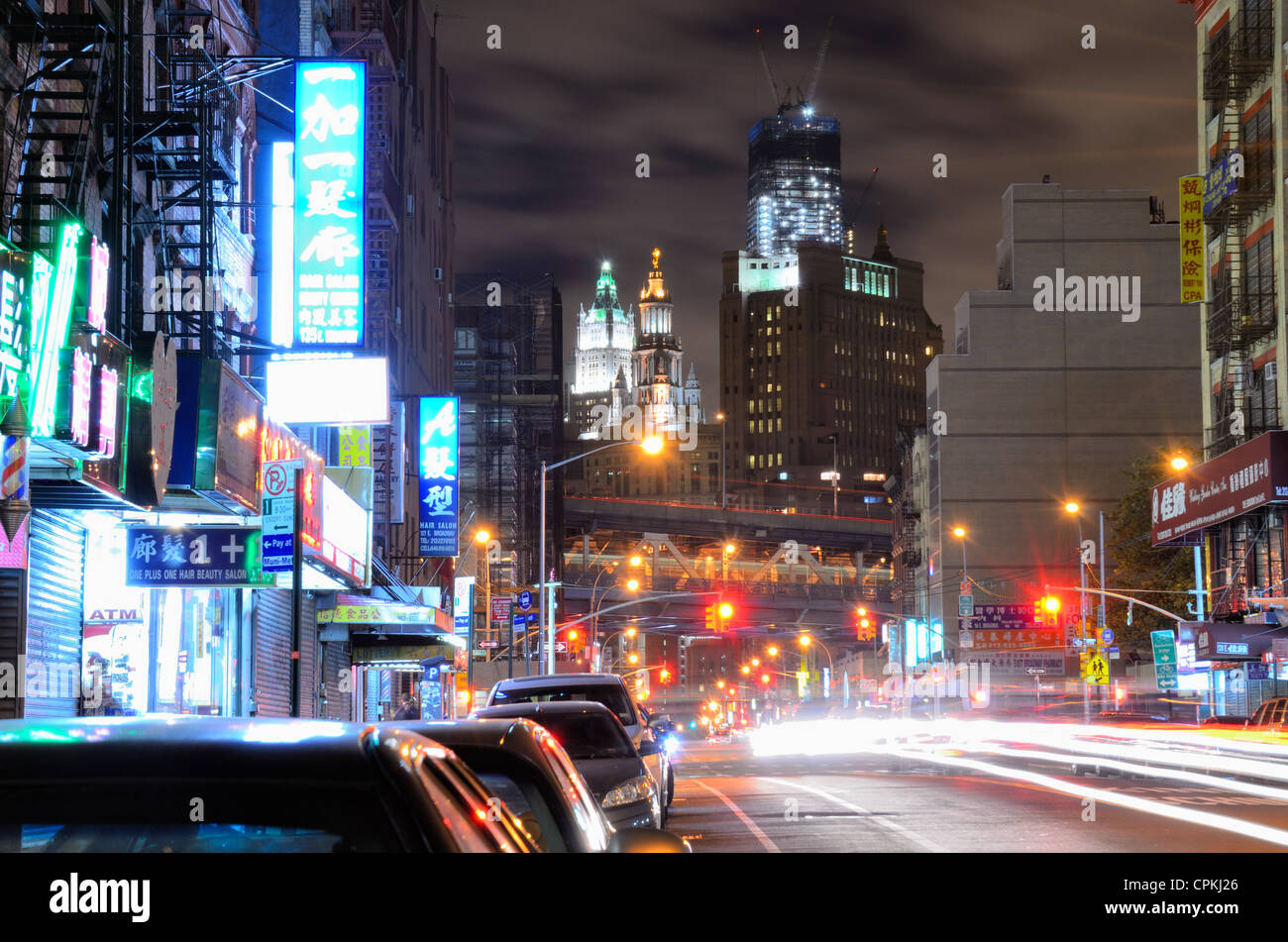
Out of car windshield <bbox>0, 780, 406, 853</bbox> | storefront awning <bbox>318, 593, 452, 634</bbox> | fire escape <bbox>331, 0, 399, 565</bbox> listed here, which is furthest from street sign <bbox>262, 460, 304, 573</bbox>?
fire escape <bbox>331, 0, 399, 565</bbox>

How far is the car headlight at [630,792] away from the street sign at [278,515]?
298 inches

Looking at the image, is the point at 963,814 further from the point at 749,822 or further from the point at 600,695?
the point at 600,695

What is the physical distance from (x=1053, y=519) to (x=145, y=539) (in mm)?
86362

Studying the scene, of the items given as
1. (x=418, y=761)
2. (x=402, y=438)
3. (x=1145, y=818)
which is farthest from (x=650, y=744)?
(x=402, y=438)

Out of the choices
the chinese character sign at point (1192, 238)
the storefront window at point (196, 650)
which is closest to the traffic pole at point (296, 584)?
the storefront window at point (196, 650)

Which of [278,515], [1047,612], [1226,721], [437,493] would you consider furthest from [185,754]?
[1047,612]

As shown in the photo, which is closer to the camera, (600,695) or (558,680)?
(558,680)

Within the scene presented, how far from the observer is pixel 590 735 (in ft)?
51.2

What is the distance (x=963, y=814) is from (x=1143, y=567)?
2359 inches

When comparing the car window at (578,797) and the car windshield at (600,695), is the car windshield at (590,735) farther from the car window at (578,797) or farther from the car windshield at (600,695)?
the car window at (578,797)

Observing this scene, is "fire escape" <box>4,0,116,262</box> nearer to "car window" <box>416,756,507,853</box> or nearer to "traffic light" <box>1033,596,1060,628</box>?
"car window" <box>416,756,507,853</box>

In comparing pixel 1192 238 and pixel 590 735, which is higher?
pixel 1192 238

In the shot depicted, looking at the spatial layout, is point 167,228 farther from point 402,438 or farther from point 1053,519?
point 1053,519

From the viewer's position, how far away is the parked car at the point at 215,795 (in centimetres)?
340
